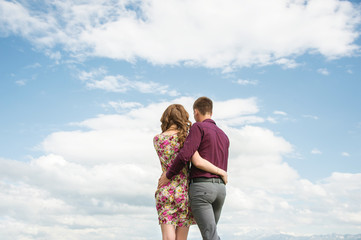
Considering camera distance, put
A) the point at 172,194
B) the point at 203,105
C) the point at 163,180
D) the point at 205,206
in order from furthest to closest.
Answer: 1. the point at 203,105
2. the point at 163,180
3. the point at 172,194
4. the point at 205,206

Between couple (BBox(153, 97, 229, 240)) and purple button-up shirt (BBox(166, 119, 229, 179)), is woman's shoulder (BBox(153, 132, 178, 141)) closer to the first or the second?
couple (BBox(153, 97, 229, 240))

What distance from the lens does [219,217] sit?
4.96 metres

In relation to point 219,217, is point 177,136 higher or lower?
higher

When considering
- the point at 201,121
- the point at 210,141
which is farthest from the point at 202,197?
the point at 201,121

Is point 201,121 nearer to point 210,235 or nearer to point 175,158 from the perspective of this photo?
point 175,158

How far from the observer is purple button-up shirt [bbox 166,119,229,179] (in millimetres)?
4676

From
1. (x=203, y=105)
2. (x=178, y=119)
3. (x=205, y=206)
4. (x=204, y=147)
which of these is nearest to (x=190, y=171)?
(x=204, y=147)

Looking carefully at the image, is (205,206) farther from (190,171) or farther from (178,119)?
(178,119)

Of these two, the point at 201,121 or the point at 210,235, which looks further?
the point at 201,121

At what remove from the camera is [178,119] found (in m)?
4.98

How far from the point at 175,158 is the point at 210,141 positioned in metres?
0.57

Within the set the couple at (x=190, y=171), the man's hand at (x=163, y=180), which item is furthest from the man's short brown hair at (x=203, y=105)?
the man's hand at (x=163, y=180)

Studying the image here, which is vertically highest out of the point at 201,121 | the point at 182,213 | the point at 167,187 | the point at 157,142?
the point at 201,121

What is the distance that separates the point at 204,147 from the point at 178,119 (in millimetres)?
552
